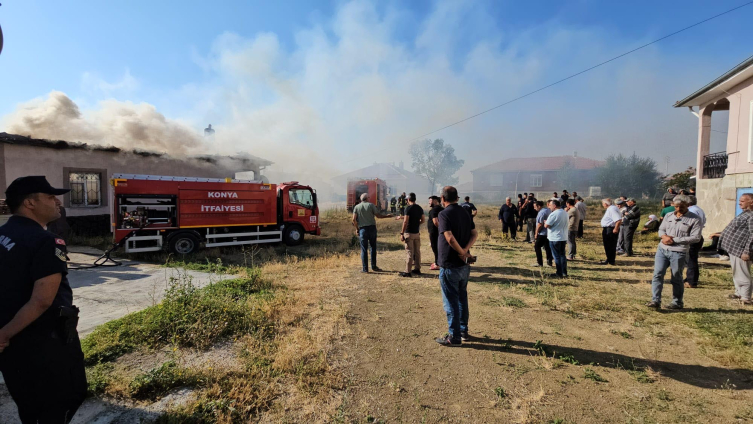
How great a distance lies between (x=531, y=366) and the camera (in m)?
3.62

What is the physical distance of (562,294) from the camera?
239 inches

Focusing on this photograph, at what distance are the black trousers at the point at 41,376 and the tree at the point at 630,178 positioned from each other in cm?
4533

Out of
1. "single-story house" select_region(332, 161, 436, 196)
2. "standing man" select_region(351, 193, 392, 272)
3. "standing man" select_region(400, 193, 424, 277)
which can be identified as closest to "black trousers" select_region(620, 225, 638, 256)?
"standing man" select_region(400, 193, 424, 277)

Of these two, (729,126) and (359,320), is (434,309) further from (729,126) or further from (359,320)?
(729,126)

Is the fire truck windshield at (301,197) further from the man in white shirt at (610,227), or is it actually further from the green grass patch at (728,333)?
the green grass patch at (728,333)

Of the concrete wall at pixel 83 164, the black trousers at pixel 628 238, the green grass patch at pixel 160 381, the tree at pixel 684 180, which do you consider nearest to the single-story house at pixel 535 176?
the tree at pixel 684 180

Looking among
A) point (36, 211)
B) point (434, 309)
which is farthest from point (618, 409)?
point (36, 211)

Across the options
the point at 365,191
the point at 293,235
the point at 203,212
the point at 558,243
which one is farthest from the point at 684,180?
the point at 203,212

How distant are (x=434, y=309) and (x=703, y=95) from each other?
44.9 ft

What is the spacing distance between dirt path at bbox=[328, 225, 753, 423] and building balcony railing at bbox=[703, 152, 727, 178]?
28.9 ft

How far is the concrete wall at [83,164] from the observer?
457 inches

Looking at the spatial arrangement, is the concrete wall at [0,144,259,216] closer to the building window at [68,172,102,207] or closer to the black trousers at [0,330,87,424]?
the building window at [68,172,102,207]

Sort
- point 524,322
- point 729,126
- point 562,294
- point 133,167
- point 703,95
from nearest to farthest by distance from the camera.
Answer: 1. point 524,322
2. point 562,294
3. point 729,126
4. point 703,95
5. point 133,167

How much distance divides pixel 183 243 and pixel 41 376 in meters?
9.15
